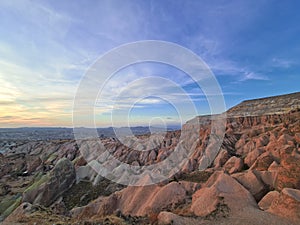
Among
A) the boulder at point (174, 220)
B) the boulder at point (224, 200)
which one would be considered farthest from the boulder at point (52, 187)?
the boulder at point (224, 200)

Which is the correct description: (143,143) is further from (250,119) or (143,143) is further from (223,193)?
(223,193)

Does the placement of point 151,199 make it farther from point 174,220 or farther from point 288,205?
point 288,205

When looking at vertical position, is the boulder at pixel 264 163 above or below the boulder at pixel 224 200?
above

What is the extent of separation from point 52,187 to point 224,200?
27215 mm

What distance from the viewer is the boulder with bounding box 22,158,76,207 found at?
29.7 m

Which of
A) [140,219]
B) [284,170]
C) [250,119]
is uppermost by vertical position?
[250,119]

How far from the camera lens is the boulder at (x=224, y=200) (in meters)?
→ 11.2

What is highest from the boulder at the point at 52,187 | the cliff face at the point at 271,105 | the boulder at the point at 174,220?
the cliff face at the point at 271,105

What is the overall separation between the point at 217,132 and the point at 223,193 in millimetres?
32728

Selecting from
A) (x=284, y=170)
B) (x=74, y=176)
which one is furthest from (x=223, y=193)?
(x=74, y=176)

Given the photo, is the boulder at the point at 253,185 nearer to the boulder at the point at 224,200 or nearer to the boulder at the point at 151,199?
the boulder at the point at 224,200

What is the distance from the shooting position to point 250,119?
56750 millimetres

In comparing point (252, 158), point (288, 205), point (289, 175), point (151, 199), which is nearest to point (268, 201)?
point (289, 175)

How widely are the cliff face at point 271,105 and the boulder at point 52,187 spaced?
5522 cm
